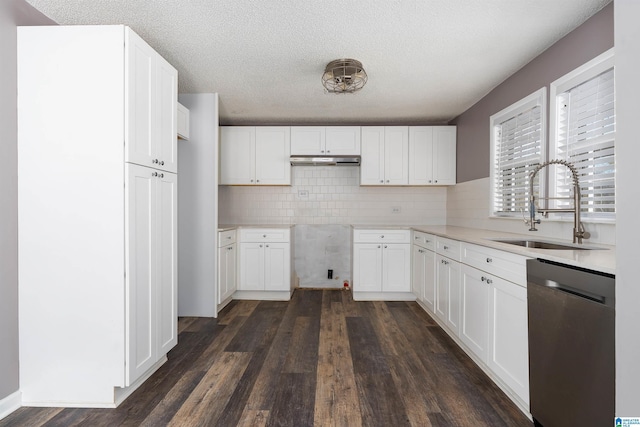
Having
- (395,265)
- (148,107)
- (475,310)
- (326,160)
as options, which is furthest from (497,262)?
(326,160)

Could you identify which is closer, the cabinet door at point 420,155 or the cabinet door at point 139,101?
the cabinet door at point 139,101

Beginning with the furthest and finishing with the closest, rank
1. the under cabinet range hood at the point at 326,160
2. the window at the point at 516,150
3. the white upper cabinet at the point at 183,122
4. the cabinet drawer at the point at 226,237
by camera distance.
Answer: the under cabinet range hood at the point at 326,160 < the cabinet drawer at the point at 226,237 < the white upper cabinet at the point at 183,122 < the window at the point at 516,150

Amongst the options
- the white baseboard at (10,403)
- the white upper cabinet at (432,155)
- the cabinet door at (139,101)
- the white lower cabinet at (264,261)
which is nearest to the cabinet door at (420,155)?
the white upper cabinet at (432,155)

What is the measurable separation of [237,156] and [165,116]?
83.6 inches

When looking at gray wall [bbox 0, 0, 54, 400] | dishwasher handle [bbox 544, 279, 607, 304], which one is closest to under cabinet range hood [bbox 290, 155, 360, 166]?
gray wall [bbox 0, 0, 54, 400]

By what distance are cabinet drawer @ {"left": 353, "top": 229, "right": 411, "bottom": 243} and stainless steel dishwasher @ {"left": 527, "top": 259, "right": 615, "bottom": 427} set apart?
2.37 metres

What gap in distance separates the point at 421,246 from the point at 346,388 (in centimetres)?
204

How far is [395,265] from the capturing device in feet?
13.5

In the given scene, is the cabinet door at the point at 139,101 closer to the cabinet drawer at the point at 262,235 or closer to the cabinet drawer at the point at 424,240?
the cabinet drawer at the point at 262,235

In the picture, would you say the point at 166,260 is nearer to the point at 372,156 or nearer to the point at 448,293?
the point at 448,293

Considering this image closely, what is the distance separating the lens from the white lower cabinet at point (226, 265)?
3.62 m

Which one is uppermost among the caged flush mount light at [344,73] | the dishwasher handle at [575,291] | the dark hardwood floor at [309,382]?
the caged flush mount light at [344,73]

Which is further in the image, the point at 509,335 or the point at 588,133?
the point at 588,133

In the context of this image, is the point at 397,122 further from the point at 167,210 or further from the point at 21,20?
the point at 21,20
